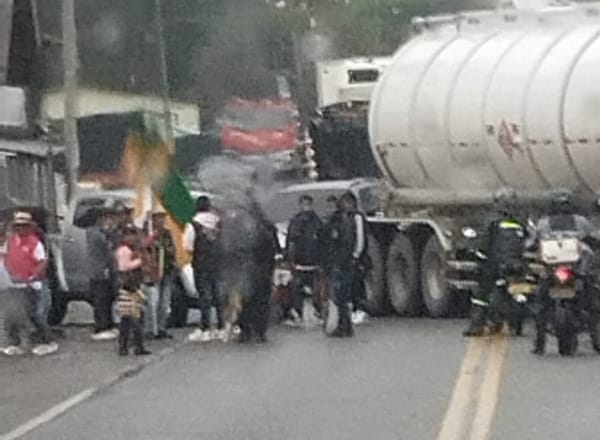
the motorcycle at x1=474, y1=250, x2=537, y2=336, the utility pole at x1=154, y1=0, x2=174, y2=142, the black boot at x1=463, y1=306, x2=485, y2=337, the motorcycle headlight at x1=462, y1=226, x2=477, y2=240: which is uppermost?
the utility pole at x1=154, y1=0, x2=174, y2=142

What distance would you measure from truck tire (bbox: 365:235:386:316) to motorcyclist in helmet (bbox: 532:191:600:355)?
22.9 feet

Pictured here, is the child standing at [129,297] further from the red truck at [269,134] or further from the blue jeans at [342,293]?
the red truck at [269,134]

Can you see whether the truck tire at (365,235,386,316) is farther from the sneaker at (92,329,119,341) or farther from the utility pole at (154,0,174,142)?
the sneaker at (92,329,119,341)

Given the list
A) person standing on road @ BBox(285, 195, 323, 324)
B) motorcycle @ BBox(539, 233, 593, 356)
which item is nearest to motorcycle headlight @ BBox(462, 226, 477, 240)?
person standing on road @ BBox(285, 195, 323, 324)

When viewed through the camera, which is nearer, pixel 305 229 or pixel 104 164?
pixel 305 229

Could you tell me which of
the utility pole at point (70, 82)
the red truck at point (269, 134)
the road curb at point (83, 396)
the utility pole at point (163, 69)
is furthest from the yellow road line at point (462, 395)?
the red truck at point (269, 134)

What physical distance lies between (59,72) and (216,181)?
4922 millimetres

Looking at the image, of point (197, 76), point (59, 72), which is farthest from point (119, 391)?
point (59, 72)

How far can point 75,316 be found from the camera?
1348 inches

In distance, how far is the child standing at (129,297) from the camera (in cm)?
2541

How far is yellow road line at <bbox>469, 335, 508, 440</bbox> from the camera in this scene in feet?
58.7

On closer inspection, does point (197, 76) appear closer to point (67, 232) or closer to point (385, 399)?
point (67, 232)

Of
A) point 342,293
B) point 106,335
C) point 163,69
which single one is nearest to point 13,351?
point 106,335

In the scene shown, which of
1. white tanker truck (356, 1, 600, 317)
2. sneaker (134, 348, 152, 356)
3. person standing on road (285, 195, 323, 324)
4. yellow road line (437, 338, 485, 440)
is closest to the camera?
yellow road line (437, 338, 485, 440)
